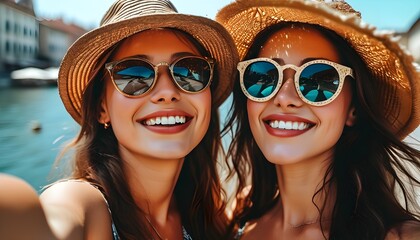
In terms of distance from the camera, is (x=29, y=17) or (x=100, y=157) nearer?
(x=100, y=157)

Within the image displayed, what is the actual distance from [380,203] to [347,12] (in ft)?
3.12

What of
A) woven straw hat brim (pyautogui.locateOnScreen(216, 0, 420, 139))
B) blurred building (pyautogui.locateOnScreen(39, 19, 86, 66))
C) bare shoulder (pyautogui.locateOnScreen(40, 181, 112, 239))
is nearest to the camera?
bare shoulder (pyautogui.locateOnScreen(40, 181, 112, 239))

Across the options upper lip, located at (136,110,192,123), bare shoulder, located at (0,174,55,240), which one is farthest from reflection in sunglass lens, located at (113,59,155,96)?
bare shoulder, located at (0,174,55,240)

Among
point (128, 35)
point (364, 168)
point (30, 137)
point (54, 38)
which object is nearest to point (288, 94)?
point (364, 168)

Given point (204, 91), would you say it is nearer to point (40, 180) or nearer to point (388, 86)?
point (388, 86)

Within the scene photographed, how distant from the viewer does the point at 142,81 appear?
76.5 inches

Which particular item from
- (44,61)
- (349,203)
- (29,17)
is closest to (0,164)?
(349,203)

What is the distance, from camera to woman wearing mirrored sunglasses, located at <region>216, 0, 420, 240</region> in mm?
1929

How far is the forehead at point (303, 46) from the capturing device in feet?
6.48

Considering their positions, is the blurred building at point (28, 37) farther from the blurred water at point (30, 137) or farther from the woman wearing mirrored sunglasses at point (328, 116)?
the woman wearing mirrored sunglasses at point (328, 116)

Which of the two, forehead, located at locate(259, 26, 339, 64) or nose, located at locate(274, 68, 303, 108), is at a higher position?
forehead, located at locate(259, 26, 339, 64)

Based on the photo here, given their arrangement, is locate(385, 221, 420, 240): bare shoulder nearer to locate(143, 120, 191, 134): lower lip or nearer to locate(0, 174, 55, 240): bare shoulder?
locate(143, 120, 191, 134): lower lip

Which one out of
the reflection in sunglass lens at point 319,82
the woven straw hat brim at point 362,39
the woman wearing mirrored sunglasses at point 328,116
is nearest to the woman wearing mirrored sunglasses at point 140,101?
the woven straw hat brim at point 362,39

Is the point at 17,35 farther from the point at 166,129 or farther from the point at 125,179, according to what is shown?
the point at 166,129
